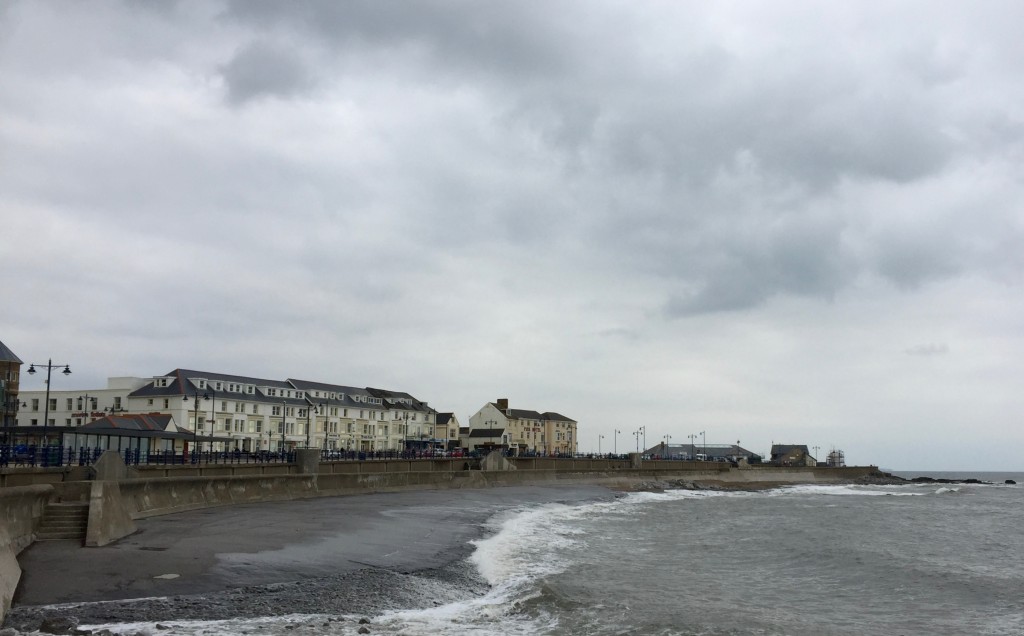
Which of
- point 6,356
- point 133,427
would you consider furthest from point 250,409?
point 133,427

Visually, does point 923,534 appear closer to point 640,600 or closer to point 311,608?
point 640,600

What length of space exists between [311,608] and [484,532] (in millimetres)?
15347

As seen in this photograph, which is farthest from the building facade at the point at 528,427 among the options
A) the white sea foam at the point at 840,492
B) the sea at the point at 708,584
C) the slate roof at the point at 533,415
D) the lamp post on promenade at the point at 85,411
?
the sea at the point at 708,584

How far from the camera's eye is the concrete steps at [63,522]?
19.3 meters

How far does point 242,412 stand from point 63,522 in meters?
76.7

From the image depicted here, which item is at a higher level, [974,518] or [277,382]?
[277,382]

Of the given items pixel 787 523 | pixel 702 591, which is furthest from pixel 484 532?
pixel 787 523

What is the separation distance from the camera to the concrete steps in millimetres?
19344

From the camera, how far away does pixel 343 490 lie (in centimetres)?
4400

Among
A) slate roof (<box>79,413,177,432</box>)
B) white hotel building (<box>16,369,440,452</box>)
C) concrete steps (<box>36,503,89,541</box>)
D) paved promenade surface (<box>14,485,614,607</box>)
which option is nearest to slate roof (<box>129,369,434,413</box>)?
white hotel building (<box>16,369,440,452</box>)

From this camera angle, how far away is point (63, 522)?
64.4 feet

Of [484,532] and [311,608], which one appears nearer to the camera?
[311,608]

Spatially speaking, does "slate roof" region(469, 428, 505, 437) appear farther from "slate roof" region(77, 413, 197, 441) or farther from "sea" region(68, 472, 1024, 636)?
"sea" region(68, 472, 1024, 636)

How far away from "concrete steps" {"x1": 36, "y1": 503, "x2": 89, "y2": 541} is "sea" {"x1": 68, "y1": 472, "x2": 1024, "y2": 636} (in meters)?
8.34
